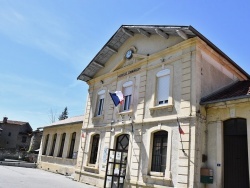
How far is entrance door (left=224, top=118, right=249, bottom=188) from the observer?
27.9 ft

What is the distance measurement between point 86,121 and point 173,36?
780 cm

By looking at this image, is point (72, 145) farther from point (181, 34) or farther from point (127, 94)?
point (181, 34)

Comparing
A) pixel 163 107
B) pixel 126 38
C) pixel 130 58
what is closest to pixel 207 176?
pixel 163 107

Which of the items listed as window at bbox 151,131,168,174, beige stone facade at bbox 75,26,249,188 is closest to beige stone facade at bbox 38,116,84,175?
beige stone facade at bbox 75,26,249,188

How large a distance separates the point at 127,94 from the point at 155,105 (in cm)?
253

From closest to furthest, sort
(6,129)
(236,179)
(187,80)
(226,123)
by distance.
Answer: (236,179) < (226,123) < (187,80) < (6,129)

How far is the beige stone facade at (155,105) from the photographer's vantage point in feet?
31.3

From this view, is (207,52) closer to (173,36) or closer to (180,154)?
(173,36)

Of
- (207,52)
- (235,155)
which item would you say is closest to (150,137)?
(235,155)

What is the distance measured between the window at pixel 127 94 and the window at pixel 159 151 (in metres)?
2.83

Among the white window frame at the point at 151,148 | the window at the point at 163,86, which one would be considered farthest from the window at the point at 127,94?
the white window frame at the point at 151,148

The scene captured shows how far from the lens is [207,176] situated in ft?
29.0

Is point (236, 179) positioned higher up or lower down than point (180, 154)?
lower down

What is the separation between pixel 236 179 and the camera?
8.59 meters
